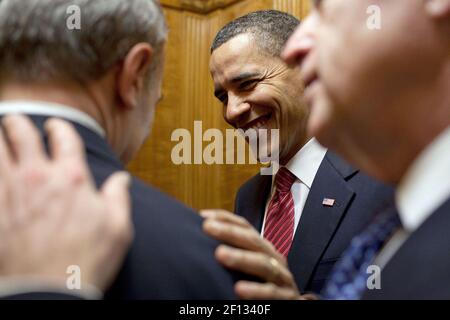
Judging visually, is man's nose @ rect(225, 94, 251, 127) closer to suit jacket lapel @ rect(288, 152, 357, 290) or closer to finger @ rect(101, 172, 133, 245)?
suit jacket lapel @ rect(288, 152, 357, 290)

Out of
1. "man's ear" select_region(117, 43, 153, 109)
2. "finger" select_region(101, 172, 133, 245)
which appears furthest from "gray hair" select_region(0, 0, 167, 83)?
"finger" select_region(101, 172, 133, 245)

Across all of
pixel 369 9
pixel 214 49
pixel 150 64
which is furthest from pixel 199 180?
pixel 369 9

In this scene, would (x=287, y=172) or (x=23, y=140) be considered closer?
(x=23, y=140)

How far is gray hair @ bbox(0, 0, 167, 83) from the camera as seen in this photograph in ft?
2.37

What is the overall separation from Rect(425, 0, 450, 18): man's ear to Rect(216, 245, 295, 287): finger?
417mm

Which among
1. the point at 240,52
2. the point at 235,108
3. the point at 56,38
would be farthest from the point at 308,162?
the point at 56,38

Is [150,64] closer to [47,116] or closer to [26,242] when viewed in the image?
[47,116]

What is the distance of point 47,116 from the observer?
0.71 metres

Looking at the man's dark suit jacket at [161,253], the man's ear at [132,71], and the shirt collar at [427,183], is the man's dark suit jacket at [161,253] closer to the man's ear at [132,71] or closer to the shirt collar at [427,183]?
the man's ear at [132,71]

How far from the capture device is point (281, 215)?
1.64 meters

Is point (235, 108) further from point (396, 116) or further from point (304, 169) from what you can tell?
point (396, 116)

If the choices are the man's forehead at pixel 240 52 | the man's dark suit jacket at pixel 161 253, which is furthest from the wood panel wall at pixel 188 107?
the man's dark suit jacket at pixel 161 253

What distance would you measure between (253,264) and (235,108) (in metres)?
1.01

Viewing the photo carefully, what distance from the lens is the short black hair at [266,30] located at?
5.74 feet
